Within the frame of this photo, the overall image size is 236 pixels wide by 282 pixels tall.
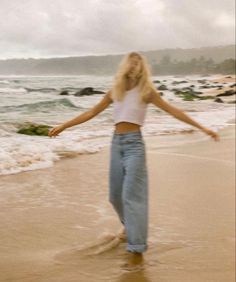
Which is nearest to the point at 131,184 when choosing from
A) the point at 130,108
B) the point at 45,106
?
the point at 130,108

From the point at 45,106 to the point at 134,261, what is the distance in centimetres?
57

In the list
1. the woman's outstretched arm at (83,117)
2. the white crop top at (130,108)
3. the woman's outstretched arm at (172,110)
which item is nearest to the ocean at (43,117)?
the woman's outstretched arm at (83,117)

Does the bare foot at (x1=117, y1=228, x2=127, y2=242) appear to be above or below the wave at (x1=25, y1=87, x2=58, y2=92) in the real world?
below

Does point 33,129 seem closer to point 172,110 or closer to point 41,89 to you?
point 41,89

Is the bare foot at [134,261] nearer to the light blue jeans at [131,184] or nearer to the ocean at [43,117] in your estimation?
the light blue jeans at [131,184]

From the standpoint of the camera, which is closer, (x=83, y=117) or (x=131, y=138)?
(x=83, y=117)

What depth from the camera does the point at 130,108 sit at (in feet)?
5.97

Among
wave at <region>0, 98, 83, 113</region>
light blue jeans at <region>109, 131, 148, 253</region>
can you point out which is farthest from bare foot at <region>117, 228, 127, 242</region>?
wave at <region>0, 98, 83, 113</region>

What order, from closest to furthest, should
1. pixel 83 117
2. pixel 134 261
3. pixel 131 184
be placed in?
1. pixel 83 117
2. pixel 131 184
3. pixel 134 261

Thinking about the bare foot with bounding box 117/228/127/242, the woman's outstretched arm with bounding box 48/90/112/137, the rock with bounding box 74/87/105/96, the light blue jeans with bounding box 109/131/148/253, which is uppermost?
the rock with bounding box 74/87/105/96

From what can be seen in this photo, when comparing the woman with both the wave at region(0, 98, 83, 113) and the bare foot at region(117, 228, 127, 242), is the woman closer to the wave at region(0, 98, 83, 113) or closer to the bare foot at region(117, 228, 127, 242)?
the bare foot at region(117, 228, 127, 242)

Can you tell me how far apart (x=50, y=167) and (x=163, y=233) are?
507 millimetres

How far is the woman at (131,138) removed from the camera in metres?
1.78

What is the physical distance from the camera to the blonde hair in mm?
1776
